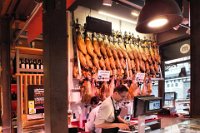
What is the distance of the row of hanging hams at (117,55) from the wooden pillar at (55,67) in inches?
82.7

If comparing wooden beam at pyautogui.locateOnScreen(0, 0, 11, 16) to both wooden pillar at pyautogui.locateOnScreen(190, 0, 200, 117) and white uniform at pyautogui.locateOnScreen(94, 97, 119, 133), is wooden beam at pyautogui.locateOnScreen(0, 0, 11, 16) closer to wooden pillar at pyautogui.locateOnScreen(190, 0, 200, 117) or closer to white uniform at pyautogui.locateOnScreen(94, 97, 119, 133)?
white uniform at pyautogui.locateOnScreen(94, 97, 119, 133)

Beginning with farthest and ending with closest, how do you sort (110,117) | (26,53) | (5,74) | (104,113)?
(26,53)
(5,74)
(110,117)
(104,113)

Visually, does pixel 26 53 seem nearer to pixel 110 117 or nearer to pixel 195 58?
pixel 110 117

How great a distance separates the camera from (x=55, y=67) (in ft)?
6.59

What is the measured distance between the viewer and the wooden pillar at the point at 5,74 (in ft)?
14.1

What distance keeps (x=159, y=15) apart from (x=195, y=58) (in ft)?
3.04

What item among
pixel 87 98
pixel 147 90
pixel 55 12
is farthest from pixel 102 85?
pixel 55 12

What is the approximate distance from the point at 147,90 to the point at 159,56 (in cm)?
122

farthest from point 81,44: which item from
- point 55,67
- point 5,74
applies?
point 55,67

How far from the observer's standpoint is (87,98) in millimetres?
4168

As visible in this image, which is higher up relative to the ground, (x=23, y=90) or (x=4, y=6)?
(x=4, y=6)

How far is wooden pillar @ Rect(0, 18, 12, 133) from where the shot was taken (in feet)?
14.1

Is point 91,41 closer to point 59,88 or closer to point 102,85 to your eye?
point 102,85

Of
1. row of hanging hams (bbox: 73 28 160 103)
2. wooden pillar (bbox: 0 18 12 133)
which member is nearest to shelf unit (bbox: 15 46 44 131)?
wooden pillar (bbox: 0 18 12 133)
